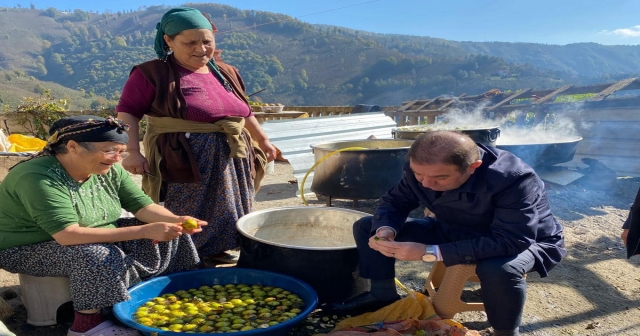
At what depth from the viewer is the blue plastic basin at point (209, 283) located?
2123mm

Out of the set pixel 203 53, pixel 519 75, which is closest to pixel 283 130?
pixel 203 53

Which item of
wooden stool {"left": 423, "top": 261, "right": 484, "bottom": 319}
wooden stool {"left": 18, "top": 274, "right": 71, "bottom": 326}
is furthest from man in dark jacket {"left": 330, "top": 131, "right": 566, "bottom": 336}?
wooden stool {"left": 18, "top": 274, "right": 71, "bottom": 326}

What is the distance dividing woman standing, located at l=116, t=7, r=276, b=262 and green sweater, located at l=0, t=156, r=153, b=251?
37cm

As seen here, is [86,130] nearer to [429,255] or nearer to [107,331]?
[107,331]

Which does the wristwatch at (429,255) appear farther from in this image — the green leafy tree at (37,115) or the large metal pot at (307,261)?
the green leafy tree at (37,115)

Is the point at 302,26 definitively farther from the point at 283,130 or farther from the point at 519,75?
the point at 283,130

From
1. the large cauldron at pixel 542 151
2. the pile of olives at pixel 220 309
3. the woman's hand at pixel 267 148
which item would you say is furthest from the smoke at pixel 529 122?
the pile of olives at pixel 220 309

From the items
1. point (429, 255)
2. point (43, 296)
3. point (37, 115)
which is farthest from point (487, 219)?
point (37, 115)

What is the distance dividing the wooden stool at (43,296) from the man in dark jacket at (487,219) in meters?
1.50

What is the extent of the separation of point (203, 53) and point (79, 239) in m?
1.20

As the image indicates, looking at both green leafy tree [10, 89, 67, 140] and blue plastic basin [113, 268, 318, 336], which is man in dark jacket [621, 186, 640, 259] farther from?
green leafy tree [10, 89, 67, 140]

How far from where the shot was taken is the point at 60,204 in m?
2.04

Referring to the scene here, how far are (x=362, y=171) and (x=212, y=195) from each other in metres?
1.75

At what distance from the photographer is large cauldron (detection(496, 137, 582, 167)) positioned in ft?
17.8
